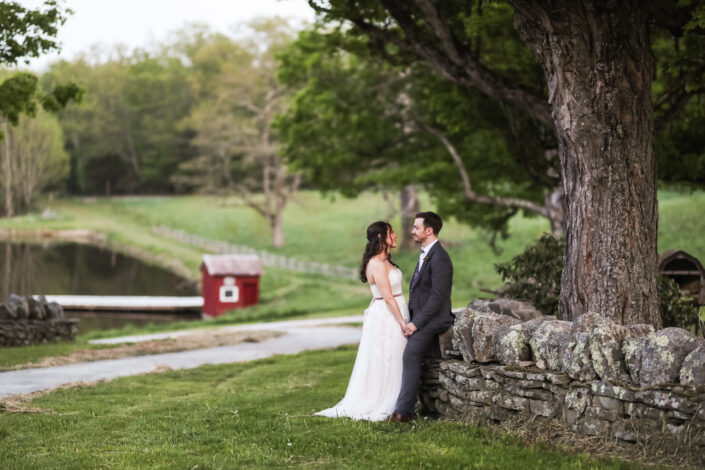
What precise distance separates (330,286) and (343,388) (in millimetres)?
27620

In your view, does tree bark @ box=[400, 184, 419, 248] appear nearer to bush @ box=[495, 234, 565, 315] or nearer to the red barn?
the red barn

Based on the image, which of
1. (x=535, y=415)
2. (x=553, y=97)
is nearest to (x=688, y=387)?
(x=535, y=415)

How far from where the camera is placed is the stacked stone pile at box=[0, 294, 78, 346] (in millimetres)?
18484

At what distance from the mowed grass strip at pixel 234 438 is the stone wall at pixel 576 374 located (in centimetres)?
44

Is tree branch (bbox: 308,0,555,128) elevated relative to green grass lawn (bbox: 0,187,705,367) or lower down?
elevated

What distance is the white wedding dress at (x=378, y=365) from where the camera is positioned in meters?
8.73

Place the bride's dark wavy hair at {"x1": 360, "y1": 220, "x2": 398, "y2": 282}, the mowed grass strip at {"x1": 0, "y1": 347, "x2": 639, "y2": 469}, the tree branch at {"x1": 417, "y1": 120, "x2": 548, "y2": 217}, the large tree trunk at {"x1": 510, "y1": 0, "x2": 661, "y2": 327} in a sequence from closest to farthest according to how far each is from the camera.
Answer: the mowed grass strip at {"x1": 0, "y1": 347, "x2": 639, "y2": 469} < the bride's dark wavy hair at {"x1": 360, "y1": 220, "x2": 398, "y2": 282} < the large tree trunk at {"x1": 510, "y1": 0, "x2": 661, "y2": 327} < the tree branch at {"x1": 417, "y1": 120, "x2": 548, "y2": 217}

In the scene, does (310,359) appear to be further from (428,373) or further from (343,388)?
(428,373)

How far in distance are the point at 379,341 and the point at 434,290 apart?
937mm

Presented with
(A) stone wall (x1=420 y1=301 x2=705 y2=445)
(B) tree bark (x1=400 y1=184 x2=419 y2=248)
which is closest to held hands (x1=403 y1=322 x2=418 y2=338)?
(A) stone wall (x1=420 y1=301 x2=705 y2=445)

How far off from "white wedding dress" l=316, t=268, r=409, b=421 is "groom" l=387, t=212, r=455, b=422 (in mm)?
204

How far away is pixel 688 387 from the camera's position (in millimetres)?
6066

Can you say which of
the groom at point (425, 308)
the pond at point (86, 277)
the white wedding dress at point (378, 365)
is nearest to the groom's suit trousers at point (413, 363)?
the groom at point (425, 308)

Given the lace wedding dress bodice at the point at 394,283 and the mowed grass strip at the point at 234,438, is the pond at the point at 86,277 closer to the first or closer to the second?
the mowed grass strip at the point at 234,438
